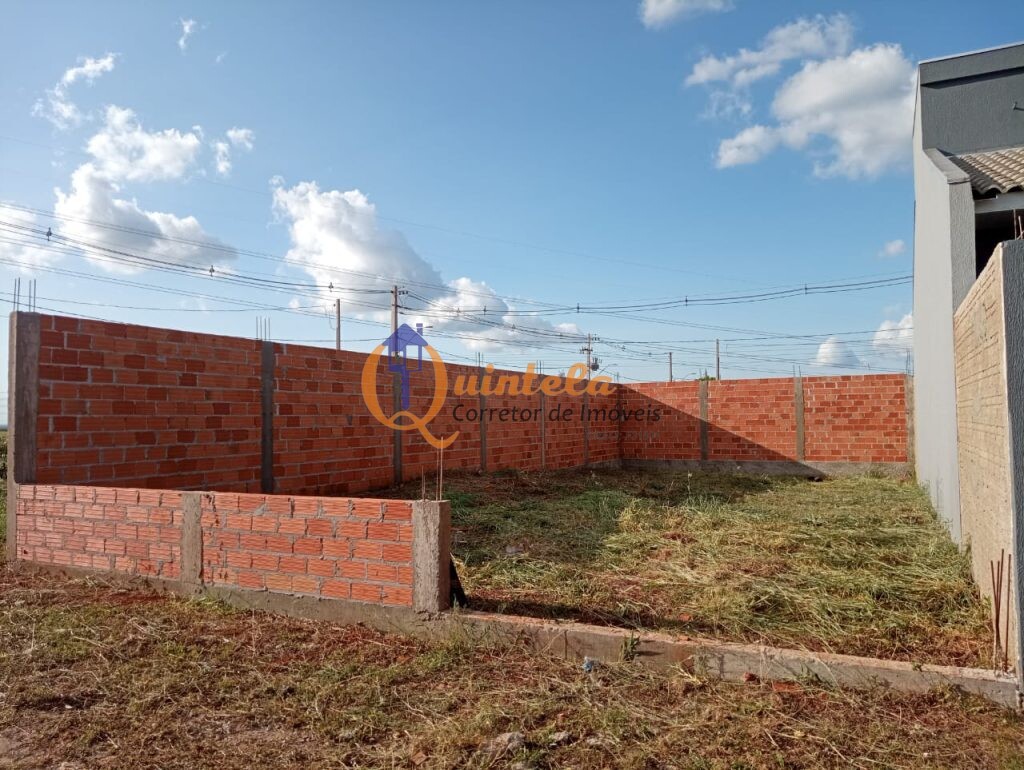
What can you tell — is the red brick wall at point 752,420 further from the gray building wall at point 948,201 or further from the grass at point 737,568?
the grass at point 737,568

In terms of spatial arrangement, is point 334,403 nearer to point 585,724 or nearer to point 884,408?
point 585,724

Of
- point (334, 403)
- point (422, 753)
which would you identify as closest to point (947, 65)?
point (334, 403)

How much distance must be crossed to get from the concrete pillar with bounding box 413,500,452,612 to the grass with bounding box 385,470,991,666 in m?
0.36

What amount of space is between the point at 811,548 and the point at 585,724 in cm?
339

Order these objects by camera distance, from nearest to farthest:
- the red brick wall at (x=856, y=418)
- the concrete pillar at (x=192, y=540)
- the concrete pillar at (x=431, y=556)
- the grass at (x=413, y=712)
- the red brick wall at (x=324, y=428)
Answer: the grass at (x=413, y=712) → the concrete pillar at (x=431, y=556) → the concrete pillar at (x=192, y=540) → the red brick wall at (x=324, y=428) → the red brick wall at (x=856, y=418)

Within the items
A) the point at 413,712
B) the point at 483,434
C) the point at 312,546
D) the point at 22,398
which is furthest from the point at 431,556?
the point at 483,434

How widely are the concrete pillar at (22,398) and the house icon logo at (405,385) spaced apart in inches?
145

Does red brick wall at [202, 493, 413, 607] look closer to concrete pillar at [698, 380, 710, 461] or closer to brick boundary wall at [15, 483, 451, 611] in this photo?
brick boundary wall at [15, 483, 451, 611]

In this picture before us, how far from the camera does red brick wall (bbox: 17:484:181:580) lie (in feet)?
13.4

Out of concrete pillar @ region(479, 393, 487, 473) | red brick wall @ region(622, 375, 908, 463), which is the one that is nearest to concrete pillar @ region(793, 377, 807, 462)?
red brick wall @ region(622, 375, 908, 463)

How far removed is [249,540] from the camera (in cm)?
379

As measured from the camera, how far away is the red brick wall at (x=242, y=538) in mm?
3445

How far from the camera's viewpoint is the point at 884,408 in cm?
1155

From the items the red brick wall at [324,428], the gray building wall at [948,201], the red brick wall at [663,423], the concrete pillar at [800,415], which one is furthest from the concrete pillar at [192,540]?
the concrete pillar at [800,415]
